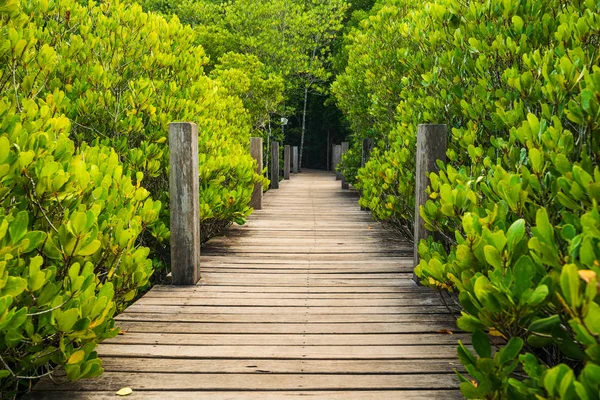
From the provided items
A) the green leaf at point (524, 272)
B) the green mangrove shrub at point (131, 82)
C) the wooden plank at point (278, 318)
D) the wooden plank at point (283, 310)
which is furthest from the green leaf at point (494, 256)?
the green mangrove shrub at point (131, 82)

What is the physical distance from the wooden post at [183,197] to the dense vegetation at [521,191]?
1.86 meters

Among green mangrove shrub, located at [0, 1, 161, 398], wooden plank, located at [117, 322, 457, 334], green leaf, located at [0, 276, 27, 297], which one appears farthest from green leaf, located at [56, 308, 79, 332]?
wooden plank, located at [117, 322, 457, 334]

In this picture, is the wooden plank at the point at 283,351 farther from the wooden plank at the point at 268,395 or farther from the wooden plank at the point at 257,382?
the wooden plank at the point at 268,395

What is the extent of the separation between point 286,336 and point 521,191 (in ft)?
5.70

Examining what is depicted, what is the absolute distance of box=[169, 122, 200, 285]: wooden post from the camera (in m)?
4.16

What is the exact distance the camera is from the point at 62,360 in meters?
2.35

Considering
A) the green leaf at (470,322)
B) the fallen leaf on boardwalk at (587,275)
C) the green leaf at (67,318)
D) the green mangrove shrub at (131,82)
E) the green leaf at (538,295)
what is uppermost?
the green mangrove shrub at (131,82)

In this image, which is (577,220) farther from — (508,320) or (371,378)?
(371,378)

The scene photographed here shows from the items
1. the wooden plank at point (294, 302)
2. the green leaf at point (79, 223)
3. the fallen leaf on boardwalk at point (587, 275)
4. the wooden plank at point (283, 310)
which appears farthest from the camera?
the wooden plank at point (294, 302)

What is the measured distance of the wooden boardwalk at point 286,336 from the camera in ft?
8.55

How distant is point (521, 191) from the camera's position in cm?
212

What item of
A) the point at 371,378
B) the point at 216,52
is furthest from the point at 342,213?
the point at 216,52

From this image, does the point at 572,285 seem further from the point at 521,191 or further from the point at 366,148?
the point at 366,148

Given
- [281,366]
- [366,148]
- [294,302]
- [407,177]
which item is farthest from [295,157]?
[281,366]
